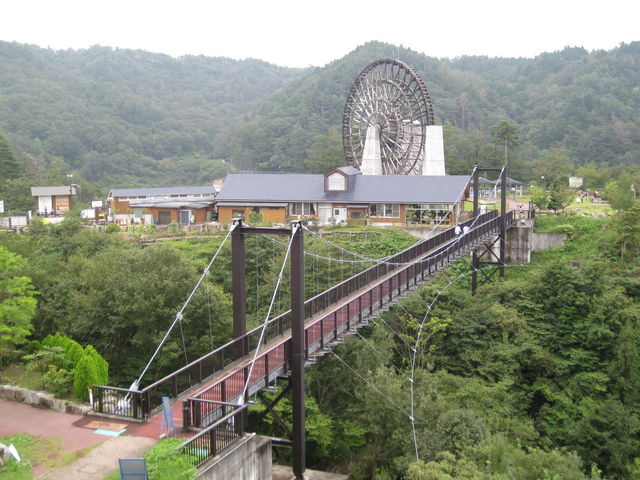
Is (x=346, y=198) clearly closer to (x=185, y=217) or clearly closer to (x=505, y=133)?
(x=185, y=217)

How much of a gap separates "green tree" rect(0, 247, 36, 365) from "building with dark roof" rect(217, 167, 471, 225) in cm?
2303

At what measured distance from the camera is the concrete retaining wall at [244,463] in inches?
434

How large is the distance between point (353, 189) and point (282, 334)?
25.7 meters

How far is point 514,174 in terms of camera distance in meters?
64.1

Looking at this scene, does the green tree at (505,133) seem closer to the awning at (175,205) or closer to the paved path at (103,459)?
the awning at (175,205)

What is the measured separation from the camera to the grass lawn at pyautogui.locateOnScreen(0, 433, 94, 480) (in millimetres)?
10734

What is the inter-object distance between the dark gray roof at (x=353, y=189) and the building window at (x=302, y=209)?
49 centimetres

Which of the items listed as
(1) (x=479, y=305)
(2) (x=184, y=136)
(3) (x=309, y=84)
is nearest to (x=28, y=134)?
(2) (x=184, y=136)

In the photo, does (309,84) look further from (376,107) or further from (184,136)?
(376,107)

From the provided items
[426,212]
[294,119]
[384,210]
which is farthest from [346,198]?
[294,119]

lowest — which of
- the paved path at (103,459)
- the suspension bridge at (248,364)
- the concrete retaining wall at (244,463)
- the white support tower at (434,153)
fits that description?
the concrete retaining wall at (244,463)

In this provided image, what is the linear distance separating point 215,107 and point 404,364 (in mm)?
123952

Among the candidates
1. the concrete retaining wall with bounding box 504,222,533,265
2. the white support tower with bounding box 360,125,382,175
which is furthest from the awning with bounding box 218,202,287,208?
the concrete retaining wall with bounding box 504,222,533,265

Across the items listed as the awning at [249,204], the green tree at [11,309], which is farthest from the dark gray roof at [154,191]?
the green tree at [11,309]
